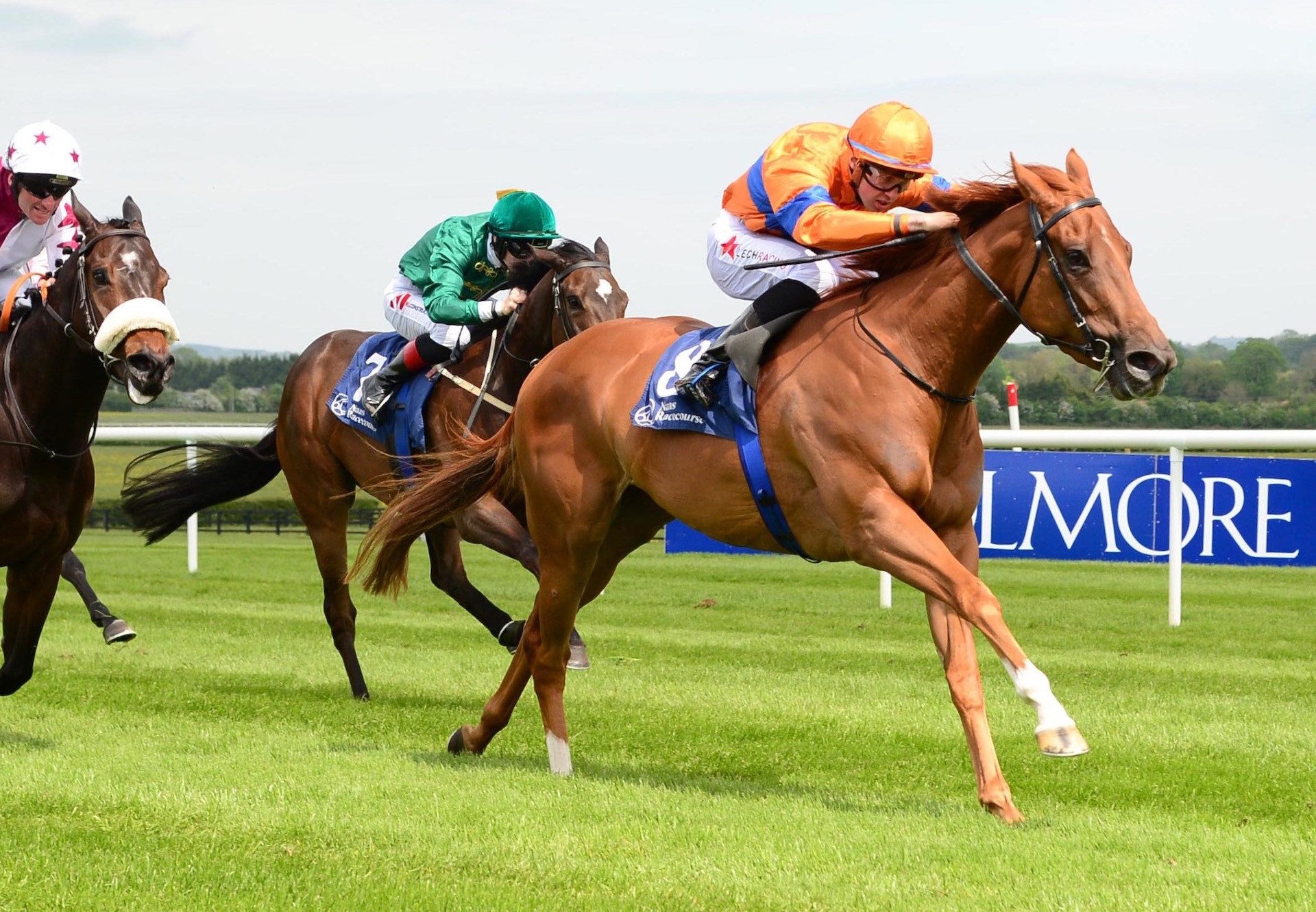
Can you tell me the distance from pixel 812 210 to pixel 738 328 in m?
0.47

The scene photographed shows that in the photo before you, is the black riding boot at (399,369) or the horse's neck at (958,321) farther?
the black riding boot at (399,369)

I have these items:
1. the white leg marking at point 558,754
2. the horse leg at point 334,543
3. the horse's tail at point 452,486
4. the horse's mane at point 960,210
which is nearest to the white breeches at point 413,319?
the horse leg at point 334,543

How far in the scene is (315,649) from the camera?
886cm

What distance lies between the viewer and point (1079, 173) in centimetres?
455

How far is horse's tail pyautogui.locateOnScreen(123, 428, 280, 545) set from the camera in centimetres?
859

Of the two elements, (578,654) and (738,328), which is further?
(578,654)

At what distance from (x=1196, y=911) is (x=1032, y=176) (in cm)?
202

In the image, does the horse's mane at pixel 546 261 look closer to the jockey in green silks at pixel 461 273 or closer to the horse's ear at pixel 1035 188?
the jockey in green silks at pixel 461 273

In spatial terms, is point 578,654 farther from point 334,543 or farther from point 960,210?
point 960,210

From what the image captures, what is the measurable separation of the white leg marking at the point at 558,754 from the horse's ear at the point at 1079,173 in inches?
94.3

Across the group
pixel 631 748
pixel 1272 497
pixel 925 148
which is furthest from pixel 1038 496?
pixel 925 148

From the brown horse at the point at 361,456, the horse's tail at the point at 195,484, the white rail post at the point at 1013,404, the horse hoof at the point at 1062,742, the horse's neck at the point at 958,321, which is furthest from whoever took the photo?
the white rail post at the point at 1013,404

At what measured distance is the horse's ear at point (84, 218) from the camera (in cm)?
581

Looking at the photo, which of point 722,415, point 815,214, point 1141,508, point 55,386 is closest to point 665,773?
point 722,415
